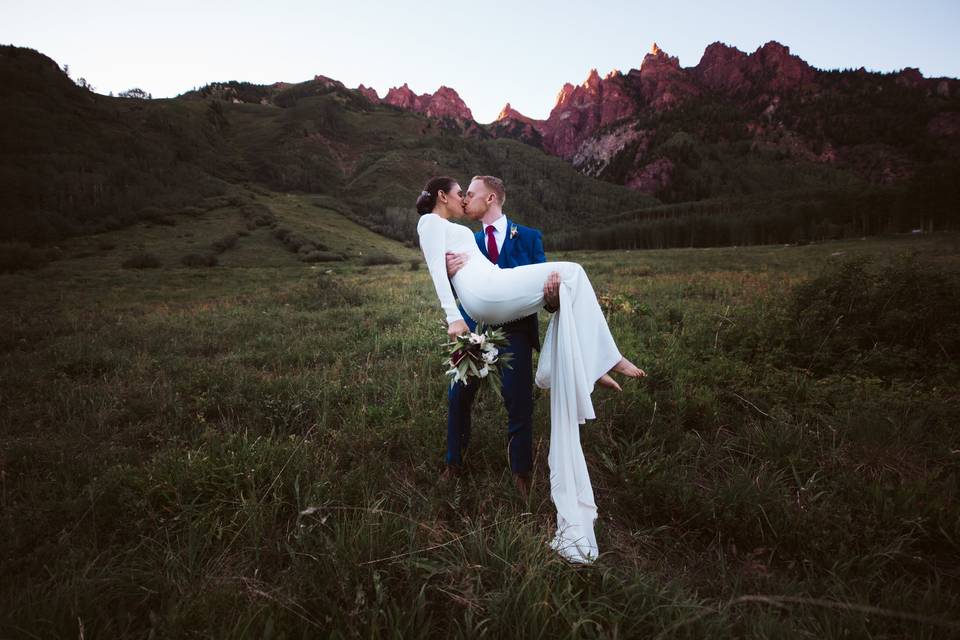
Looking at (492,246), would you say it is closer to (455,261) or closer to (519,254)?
(519,254)

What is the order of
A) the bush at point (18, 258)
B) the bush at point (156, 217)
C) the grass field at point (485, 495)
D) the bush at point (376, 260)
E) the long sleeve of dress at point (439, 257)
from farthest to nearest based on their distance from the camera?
1. the bush at point (156, 217)
2. the bush at point (376, 260)
3. the bush at point (18, 258)
4. the long sleeve of dress at point (439, 257)
5. the grass field at point (485, 495)

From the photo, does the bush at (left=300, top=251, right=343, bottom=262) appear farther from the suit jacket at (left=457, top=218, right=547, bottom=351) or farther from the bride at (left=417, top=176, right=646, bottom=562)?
the bride at (left=417, top=176, right=646, bottom=562)

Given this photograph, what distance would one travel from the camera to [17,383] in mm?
5762

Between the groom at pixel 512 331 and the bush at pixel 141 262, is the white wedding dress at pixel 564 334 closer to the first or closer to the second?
the groom at pixel 512 331

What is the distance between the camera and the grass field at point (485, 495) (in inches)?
77.6

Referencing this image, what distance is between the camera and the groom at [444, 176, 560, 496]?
3137 millimetres

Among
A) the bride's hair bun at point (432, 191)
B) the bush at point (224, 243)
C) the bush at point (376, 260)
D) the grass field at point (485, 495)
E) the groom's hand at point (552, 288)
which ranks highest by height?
the bush at point (224, 243)

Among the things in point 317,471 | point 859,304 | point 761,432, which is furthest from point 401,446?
point 859,304

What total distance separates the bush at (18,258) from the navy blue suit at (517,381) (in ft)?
120

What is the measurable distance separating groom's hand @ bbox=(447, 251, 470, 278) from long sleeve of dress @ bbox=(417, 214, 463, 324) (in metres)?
0.06

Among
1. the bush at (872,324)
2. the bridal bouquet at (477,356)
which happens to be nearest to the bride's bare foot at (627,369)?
the bridal bouquet at (477,356)

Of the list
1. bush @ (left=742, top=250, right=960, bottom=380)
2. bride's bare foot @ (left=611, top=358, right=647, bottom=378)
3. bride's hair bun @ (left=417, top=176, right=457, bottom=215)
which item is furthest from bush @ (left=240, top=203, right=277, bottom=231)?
bride's bare foot @ (left=611, top=358, right=647, bottom=378)

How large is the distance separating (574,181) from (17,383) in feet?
637

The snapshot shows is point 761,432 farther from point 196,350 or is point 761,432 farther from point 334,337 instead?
point 196,350
